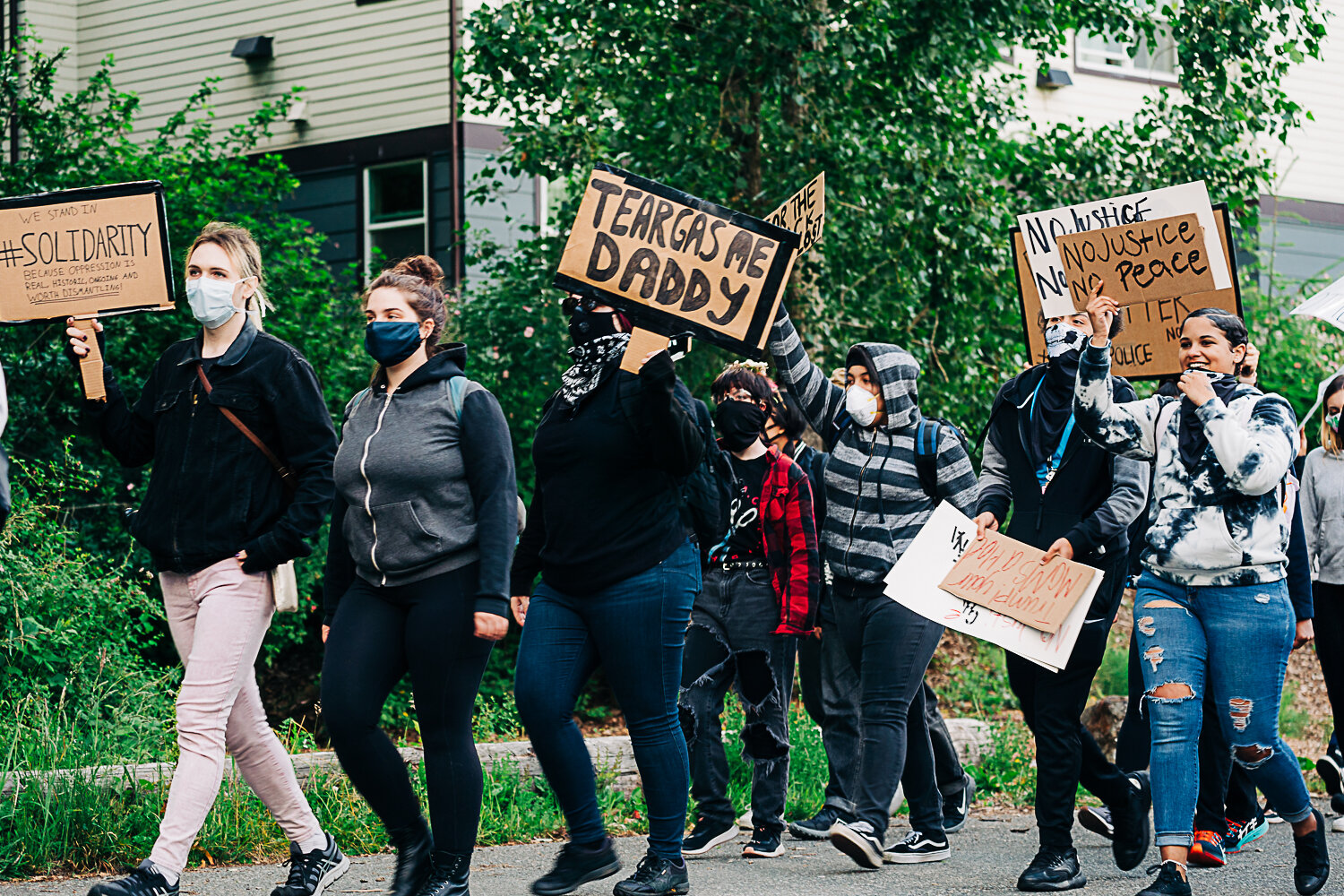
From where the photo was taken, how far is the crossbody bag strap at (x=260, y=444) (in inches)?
216

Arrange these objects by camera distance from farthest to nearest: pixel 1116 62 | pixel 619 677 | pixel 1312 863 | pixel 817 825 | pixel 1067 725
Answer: pixel 1116 62 < pixel 817 825 < pixel 1067 725 < pixel 1312 863 < pixel 619 677

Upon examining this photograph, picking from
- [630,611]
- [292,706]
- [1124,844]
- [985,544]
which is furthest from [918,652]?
[292,706]

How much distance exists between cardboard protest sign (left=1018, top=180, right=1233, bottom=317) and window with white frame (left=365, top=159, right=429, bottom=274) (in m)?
9.32

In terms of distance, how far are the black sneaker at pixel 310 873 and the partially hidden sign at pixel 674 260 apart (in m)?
2.15

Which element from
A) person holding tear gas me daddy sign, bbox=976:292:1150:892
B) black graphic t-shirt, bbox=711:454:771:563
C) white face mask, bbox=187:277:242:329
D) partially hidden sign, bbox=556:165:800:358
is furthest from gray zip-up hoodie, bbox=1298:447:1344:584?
white face mask, bbox=187:277:242:329

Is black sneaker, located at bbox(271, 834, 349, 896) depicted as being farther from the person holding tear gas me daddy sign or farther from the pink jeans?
the person holding tear gas me daddy sign

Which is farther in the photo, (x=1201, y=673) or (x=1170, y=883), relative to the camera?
(x=1201, y=673)

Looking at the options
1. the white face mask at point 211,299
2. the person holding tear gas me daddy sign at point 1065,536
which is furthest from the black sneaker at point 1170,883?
the white face mask at point 211,299

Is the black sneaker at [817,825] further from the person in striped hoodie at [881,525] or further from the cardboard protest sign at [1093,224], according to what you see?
the cardboard protest sign at [1093,224]

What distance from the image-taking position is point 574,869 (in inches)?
212

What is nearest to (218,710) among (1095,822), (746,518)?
(746,518)

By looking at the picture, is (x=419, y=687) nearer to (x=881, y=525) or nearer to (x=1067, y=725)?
(x=881, y=525)

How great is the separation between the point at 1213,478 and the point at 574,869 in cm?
263

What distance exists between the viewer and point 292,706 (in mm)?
11203
